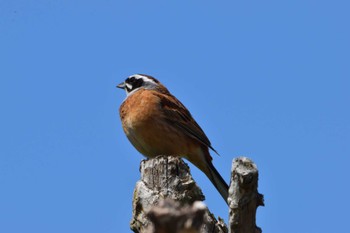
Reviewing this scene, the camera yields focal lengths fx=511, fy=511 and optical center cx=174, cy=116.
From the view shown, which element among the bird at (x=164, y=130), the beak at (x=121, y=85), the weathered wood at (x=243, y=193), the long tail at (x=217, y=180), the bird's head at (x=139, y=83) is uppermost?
the beak at (x=121, y=85)

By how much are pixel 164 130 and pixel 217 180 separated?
3.30ft

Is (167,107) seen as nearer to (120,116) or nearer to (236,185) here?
(120,116)

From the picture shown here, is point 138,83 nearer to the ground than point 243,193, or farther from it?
farther from it

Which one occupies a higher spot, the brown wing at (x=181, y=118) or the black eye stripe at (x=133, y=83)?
the black eye stripe at (x=133, y=83)

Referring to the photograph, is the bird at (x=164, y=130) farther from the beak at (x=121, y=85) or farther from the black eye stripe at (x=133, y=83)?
the beak at (x=121, y=85)

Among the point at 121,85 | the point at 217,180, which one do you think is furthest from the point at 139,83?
the point at 217,180

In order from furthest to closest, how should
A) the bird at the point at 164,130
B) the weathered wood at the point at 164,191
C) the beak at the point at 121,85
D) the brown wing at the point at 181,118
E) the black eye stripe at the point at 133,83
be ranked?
the beak at the point at 121,85 < the black eye stripe at the point at 133,83 < the brown wing at the point at 181,118 < the bird at the point at 164,130 < the weathered wood at the point at 164,191

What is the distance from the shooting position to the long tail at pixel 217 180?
21.5 ft

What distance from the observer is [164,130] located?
23.4ft

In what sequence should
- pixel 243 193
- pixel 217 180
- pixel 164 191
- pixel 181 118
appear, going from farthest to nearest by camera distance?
pixel 181 118, pixel 217 180, pixel 164 191, pixel 243 193

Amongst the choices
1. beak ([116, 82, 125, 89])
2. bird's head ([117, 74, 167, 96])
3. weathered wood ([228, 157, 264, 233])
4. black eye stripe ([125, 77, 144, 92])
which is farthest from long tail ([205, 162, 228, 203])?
weathered wood ([228, 157, 264, 233])

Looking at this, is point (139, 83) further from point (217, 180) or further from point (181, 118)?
point (217, 180)

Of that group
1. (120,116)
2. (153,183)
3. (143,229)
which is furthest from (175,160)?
(120,116)

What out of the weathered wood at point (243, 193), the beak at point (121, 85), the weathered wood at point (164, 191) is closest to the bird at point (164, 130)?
the beak at point (121, 85)
